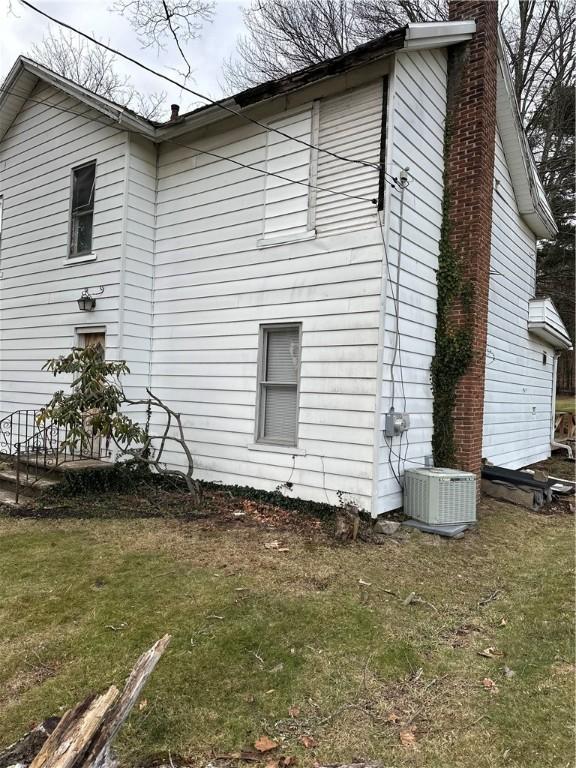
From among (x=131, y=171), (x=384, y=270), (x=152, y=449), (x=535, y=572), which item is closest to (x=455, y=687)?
(x=535, y=572)

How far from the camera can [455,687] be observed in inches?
121

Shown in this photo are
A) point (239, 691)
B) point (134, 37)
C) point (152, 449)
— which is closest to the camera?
point (239, 691)

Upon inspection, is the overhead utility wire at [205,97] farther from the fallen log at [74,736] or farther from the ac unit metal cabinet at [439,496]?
the fallen log at [74,736]

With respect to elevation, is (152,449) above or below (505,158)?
below

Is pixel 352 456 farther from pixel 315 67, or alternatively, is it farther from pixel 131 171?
pixel 131 171

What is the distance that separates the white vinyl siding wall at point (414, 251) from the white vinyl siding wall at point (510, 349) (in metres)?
2.28

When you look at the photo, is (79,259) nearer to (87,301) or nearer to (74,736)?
(87,301)

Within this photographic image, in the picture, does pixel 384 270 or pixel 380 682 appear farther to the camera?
pixel 384 270

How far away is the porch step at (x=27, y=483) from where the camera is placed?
24.1 ft

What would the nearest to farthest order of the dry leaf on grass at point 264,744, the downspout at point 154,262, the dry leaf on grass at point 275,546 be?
1. the dry leaf on grass at point 264,744
2. the dry leaf on grass at point 275,546
3. the downspout at point 154,262

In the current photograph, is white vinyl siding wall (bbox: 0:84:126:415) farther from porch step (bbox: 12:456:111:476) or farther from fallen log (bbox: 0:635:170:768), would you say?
fallen log (bbox: 0:635:170:768)

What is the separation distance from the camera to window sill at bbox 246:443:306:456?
22.3 ft

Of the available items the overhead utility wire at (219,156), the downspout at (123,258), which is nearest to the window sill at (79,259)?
the downspout at (123,258)

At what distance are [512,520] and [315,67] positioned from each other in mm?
6588
